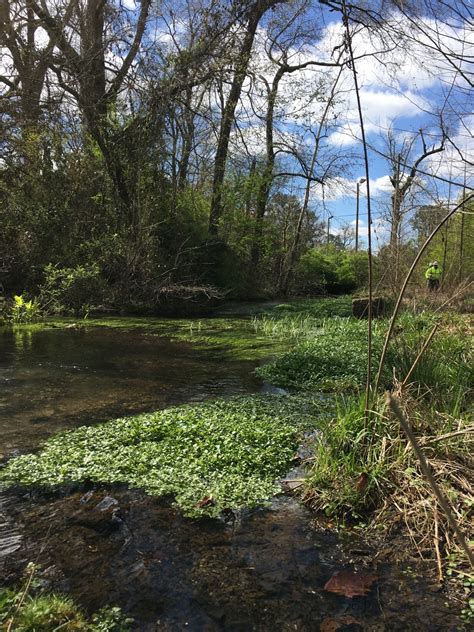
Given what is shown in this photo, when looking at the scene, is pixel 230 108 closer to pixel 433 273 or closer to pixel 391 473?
pixel 433 273

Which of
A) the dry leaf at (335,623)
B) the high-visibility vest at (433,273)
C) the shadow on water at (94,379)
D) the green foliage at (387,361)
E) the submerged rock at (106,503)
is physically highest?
the high-visibility vest at (433,273)

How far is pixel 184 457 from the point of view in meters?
→ 4.33

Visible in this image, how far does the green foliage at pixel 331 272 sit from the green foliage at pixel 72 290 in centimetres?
1439

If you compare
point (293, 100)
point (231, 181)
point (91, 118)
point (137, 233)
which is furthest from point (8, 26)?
point (293, 100)

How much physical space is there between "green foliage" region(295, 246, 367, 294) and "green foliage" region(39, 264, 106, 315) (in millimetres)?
14385

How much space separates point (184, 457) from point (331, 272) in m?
26.1

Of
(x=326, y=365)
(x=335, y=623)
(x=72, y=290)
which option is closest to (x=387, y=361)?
(x=326, y=365)

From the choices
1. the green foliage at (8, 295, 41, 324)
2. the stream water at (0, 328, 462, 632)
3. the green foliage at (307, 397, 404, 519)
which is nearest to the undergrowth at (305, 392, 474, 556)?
the green foliage at (307, 397, 404, 519)

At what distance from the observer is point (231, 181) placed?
21.0 meters

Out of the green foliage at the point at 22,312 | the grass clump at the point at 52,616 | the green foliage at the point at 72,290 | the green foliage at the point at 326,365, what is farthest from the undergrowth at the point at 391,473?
A: the green foliage at the point at 72,290

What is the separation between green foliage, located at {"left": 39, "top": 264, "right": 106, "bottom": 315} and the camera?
46.2ft

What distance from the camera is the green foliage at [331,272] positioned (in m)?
27.9

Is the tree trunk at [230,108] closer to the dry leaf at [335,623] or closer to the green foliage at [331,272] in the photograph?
the green foliage at [331,272]

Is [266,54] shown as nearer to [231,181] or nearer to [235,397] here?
[231,181]
